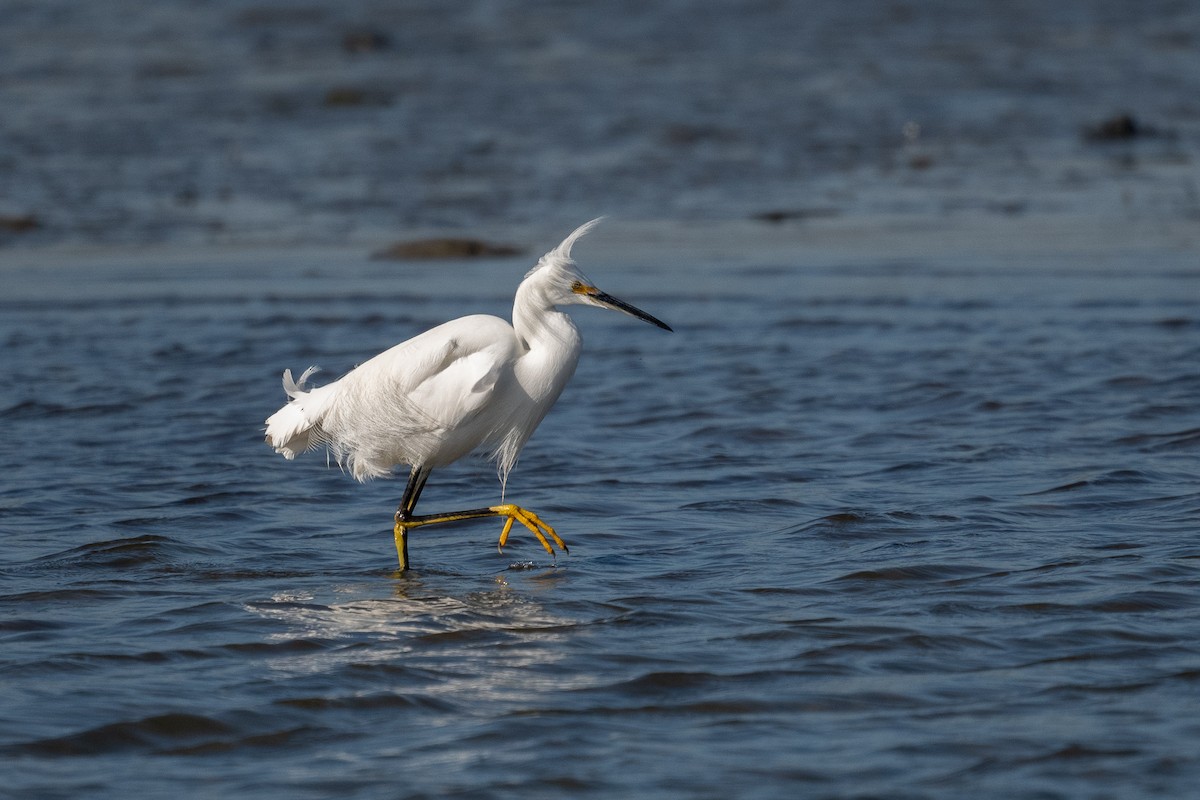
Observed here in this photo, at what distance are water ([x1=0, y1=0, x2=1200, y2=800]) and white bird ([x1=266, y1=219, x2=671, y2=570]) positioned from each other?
0.51 meters

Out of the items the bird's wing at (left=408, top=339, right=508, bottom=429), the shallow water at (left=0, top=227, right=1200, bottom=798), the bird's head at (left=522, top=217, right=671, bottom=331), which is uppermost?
the bird's head at (left=522, top=217, right=671, bottom=331)

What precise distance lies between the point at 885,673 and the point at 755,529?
75.5 inches

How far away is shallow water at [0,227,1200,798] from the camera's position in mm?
4672

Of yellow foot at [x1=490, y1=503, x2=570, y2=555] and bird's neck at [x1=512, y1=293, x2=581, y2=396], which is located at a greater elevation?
bird's neck at [x1=512, y1=293, x2=581, y2=396]

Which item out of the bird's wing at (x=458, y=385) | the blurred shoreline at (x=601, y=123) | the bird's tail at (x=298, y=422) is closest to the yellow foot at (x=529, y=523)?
the bird's wing at (x=458, y=385)

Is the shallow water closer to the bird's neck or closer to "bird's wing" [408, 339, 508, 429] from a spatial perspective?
"bird's wing" [408, 339, 508, 429]

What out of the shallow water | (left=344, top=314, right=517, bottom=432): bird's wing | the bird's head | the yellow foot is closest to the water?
the shallow water

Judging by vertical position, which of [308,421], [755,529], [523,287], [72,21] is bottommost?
[755,529]

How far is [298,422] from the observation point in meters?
6.96

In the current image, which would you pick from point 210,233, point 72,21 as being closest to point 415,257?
point 210,233

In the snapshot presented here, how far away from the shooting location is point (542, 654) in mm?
5527

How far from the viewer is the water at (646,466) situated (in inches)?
189

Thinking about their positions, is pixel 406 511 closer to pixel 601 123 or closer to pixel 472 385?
pixel 472 385

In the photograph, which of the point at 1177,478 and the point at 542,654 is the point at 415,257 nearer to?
the point at 1177,478
